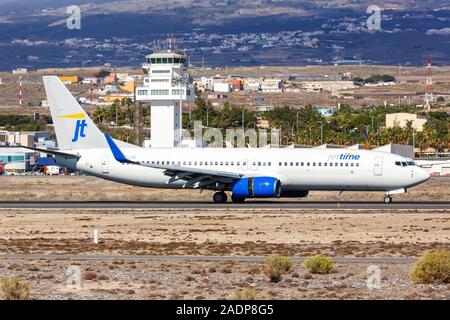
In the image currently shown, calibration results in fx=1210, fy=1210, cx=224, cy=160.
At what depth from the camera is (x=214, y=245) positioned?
49531 millimetres

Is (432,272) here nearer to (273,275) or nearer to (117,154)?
(273,275)

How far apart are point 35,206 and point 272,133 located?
10925cm

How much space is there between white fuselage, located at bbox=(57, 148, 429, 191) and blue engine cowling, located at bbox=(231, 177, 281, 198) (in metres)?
A: 1.16

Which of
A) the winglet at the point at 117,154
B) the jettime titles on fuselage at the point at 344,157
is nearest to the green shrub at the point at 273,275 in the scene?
the jettime titles on fuselage at the point at 344,157

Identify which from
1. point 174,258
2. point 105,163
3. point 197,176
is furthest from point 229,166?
point 174,258

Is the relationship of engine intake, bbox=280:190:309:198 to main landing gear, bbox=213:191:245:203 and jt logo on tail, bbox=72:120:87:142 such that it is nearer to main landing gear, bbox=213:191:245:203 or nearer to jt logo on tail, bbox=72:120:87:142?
main landing gear, bbox=213:191:245:203

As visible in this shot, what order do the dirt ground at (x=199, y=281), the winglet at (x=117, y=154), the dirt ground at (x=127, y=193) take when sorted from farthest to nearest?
the dirt ground at (x=127, y=193), the winglet at (x=117, y=154), the dirt ground at (x=199, y=281)

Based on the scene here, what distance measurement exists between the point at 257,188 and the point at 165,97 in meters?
61.1

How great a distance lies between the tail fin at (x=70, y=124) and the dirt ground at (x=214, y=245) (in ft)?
18.5

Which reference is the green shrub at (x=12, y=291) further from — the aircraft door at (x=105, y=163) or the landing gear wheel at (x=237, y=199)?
the aircraft door at (x=105, y=163)

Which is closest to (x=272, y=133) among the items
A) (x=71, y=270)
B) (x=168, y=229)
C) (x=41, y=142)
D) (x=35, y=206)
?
(x=41, y=142)

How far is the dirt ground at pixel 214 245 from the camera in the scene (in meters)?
36.2

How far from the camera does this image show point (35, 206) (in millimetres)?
71875

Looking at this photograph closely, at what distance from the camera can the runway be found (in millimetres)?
70812
